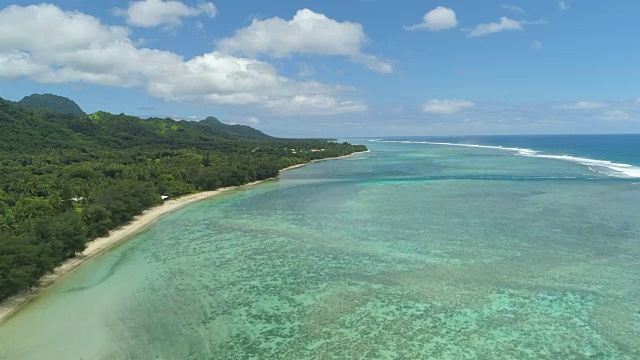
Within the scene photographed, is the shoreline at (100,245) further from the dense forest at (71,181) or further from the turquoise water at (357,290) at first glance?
the turquoise water at (357,290)

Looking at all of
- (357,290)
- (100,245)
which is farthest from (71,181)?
(357,290)

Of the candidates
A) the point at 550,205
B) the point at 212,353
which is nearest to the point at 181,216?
the point at 212,353

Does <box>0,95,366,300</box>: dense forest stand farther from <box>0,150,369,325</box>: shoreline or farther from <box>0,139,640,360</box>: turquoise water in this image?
<box>0,139,640,360</box>: turquoise water

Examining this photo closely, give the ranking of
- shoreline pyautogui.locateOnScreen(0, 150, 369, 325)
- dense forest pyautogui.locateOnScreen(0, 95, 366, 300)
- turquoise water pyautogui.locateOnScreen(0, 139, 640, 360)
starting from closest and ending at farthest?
turquoise water pyautogui.locateOnScreen(0, 139, 640, 360) → shoreline pyautogui.locateOnScreen(0, 150, 369, 325) → dense forest pyautogui.locateOnScreen(0, 95, 366, 300)

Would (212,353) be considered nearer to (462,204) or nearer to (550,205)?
(462,204)

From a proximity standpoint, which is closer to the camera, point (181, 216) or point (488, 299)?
point (488, 299)

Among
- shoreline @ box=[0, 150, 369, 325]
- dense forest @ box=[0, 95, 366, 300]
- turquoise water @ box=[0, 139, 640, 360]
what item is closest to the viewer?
turquoise water @ box=[0, 139, 640, 360]

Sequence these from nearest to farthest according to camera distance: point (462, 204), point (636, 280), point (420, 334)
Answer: point (420, 334)
point (636, 280)
point (462, 204)

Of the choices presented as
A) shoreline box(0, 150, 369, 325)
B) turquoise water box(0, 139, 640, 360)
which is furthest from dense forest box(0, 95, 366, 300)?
turquoise water box(0, 139, 640, 360)
